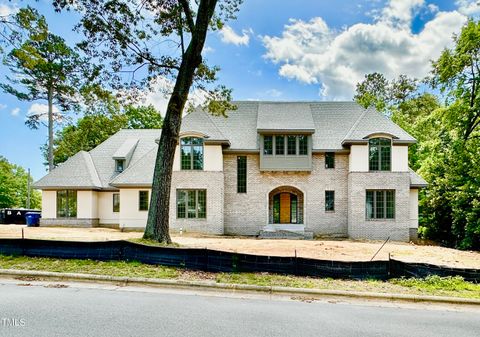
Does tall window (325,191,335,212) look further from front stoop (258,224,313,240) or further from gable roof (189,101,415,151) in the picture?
gable roof (189,101,415,151)

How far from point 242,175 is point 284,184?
108 inches

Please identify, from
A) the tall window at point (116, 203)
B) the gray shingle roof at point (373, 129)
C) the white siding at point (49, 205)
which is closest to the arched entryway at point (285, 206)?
the gray shingle roof at point (373, 129)

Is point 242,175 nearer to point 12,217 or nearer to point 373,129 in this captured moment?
point 373,129

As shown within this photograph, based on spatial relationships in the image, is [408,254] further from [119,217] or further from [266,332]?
[119,217]

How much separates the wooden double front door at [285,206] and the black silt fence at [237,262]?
49.5ft

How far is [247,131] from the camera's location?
22625 mm

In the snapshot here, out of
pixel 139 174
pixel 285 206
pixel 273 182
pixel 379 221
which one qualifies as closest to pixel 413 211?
pixel 379 221

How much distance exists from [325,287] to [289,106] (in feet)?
59.9

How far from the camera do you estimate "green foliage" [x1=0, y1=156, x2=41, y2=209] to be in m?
44.7

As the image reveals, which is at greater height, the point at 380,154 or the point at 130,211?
the point at 380,154

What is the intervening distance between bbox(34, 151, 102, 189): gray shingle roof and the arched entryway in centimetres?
1196

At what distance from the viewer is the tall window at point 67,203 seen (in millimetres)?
23156

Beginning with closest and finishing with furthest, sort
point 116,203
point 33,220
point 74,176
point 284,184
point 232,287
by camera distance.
Answer: point 232,287
point 284,184
point 74,176
point 33,220
point 116,203

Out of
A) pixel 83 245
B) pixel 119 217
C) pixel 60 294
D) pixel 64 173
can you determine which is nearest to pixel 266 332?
pixel 60 294
